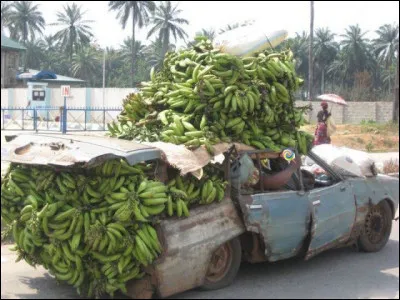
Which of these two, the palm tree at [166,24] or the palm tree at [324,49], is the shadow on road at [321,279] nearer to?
the palm tree at [166,24]

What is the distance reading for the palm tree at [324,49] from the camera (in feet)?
119

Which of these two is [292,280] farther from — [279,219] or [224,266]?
[224,266]

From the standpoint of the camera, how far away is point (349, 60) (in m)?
36.7

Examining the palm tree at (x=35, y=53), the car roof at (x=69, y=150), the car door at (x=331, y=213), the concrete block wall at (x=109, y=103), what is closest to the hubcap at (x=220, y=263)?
the car door at (x=331, y=213)

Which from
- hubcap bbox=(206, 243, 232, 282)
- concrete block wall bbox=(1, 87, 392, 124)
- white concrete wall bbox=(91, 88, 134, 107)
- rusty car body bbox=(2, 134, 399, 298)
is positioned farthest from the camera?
concrete block wall bbox=(1, 87, 392, 124)

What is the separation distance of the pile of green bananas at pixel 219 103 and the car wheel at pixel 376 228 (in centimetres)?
140

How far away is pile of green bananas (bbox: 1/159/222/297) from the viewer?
4754 mm

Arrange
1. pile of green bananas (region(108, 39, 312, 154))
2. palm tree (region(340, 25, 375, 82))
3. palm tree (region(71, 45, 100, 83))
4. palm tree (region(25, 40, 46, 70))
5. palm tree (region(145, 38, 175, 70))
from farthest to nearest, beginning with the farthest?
palm tree (region(340, 25, 375, 82)), palm tree (region(25, 40, 46, 70)), palm tree (region(71, 45, 100, 83)), palm tree (region(145, 38, 175, 70)), pile of green bananas (region(108, 39, 312, 154))

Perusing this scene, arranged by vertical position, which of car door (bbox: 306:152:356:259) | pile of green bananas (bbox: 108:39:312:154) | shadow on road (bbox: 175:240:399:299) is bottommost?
shadow on road (bbox: 175:240:399:299)

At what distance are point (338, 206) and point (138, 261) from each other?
101 inches

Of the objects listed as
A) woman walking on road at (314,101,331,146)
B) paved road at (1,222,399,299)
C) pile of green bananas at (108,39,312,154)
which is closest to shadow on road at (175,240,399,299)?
paved road at (1,222,399,299)

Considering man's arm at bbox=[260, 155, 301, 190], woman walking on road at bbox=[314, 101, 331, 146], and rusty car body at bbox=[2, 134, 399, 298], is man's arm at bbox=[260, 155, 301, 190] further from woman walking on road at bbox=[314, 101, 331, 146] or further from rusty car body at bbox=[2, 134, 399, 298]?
woman walking on road at bbox=[314, 101, 331, 146]

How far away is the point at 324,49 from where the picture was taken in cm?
3994

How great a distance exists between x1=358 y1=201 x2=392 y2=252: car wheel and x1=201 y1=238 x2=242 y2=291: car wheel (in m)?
2.13
